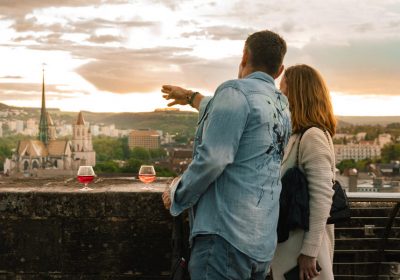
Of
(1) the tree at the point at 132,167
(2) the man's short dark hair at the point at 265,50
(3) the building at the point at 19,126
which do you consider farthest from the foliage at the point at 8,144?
(2) the man's short dark hair at the point at 265,50

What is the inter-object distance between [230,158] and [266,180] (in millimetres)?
160

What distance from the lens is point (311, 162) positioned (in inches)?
103

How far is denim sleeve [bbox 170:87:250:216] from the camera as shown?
212 cm

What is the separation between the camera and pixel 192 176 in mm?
2152

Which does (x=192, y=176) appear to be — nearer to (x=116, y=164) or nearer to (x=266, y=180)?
(x=266, y=180)

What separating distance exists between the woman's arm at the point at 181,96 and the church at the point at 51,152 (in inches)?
4159

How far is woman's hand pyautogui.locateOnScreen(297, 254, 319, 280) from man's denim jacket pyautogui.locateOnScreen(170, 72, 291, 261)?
0.40 meters

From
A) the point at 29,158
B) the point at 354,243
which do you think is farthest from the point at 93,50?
the point at 354,243

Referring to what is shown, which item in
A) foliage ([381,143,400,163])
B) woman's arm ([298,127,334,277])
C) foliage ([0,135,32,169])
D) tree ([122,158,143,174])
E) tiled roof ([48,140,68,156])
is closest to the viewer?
woman's arm ([298,127,334,277])

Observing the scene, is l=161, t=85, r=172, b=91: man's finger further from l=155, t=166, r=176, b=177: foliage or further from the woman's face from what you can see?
l=155, t=166, r=176, b=177: foliage

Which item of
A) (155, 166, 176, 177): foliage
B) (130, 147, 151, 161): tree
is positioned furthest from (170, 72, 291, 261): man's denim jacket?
(130, 147, 151, 161): tree

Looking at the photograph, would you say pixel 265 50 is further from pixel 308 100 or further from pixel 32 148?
pixel 32 148

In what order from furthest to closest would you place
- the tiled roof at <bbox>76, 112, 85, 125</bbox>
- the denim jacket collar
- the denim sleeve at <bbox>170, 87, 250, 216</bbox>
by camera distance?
the tiled roof at <bbox>76, 112, 85, 125</bbox>
the denim jacket collar
the denim sleeve at <bbox>170, 87, 250, 216</bbox>

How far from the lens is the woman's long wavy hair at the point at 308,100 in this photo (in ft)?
8.75
